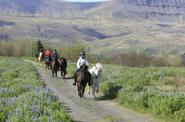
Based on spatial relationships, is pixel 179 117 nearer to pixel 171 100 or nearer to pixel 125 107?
pixel 171 100

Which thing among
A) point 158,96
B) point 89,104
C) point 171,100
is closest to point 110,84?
point 89,104

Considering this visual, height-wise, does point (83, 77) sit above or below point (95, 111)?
above

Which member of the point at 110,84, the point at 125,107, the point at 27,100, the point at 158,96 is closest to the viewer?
the point at 27,100

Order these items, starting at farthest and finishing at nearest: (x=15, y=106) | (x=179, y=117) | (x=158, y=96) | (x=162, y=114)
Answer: (x=158, y=96)
(x=162, y=114)
(x=179, y=117)
(x=15, y=106)

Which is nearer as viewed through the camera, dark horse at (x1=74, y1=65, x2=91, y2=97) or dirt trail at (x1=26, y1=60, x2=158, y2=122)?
dirt trail at (x1=26, y1=60, x2=158, y2=122)

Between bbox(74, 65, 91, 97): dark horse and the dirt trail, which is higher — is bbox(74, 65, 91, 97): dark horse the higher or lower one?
the higher one

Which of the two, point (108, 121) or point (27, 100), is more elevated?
point (27, 100)

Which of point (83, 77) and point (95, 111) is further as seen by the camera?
point (83, 77)

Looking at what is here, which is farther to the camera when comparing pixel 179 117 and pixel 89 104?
pixel 89 104

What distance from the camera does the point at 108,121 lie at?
62.0 feet

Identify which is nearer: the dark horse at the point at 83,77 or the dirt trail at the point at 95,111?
the dirt trail at the point at 95,111

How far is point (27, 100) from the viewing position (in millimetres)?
17281

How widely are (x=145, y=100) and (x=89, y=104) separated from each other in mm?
3426

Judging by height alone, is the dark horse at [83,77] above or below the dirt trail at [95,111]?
above
